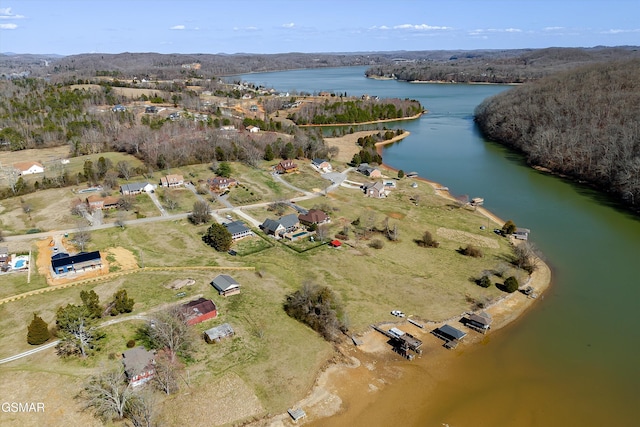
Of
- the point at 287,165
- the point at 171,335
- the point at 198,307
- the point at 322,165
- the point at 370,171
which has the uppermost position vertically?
the point at 287,165

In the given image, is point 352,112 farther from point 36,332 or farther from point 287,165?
point 36,332

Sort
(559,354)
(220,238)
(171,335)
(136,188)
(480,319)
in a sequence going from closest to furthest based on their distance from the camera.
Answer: (171,335)
(559,354)
(480,319)
(220,238)
(136,188)

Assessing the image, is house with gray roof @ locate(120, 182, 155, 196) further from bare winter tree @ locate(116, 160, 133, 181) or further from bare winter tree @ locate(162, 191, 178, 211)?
bare winter tree @ locate(116, 160, 133, 181)

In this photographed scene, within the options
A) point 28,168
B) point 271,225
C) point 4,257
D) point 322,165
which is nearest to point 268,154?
point 322,165

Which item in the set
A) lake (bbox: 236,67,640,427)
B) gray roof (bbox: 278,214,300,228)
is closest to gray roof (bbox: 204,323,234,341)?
lake (bbox: 236,67,640,427)

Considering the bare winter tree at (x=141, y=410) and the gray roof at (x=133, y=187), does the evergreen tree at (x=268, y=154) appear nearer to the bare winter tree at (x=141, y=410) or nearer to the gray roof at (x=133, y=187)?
the gray roof at (x=133, y=187)

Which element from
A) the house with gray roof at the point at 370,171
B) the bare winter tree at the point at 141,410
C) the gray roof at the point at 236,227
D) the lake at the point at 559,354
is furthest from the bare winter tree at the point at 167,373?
the house with gray roof at the point at 370,171

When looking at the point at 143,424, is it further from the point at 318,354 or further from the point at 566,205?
the point at 566,205

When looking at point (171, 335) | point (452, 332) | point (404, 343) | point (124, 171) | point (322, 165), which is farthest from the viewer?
point (322, 165)
